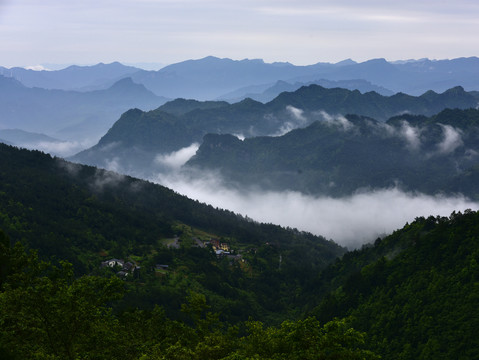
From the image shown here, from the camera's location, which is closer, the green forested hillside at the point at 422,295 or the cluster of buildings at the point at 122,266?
the green forested hillside at the point at 422,295

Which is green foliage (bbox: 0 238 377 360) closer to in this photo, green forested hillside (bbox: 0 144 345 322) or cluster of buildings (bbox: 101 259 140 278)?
green forested hillside (bbox: 0 144 345 322)

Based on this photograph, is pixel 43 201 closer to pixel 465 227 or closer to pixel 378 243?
pixel 378 243

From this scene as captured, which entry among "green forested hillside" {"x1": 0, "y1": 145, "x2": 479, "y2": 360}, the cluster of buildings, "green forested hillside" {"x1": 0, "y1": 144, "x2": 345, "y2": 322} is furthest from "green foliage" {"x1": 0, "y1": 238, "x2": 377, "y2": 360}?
the cluster of buildings

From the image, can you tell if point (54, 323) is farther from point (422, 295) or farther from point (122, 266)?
point (122, 266)

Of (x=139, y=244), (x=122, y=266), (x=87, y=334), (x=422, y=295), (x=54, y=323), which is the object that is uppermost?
(x=139, y=244)

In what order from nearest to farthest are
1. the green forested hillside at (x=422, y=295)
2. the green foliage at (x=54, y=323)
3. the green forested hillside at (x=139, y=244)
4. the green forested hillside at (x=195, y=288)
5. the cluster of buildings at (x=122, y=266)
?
1. the green foliage at (x=54, y=323)
2. the green forested hillside at (x=195, y=288)
3. the green forested hillside at (x=422, y=295)
4. the green forested hillside at (x=139, y=244)
5. the cluster of buildings at (x=122, y=266)

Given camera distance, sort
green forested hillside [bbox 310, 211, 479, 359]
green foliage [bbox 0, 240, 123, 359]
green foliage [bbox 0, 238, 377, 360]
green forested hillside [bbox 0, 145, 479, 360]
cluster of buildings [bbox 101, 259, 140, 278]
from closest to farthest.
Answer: green foliage [bbox 0, 240, 123, 359] < green foliage [bbox 0, 238, 377, 360] < green forested hillside [bbox 0, 145, 479, 360] < green forested hillside [bbox 310, 211, 479, 359] < cluster of buildings [bbox 101, 259, 140, 278]

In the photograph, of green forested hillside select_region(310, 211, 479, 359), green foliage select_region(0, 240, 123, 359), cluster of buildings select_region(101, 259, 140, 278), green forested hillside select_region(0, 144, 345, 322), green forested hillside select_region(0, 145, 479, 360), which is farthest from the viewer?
cluster of buildings select_region(101, 259, 140, 278)

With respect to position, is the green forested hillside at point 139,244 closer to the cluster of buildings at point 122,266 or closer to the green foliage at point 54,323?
the cluster of buildings at point 122,266

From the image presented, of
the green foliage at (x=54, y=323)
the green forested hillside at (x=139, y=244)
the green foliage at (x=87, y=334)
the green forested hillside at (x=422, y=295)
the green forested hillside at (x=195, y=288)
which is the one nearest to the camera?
the green foliage at (x=54, y=323)

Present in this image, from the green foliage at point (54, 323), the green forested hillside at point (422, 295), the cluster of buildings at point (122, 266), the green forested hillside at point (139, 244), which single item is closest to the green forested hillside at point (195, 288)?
the green foliage at point (54, 323)

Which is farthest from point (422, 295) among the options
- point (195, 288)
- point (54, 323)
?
point (54, 323)

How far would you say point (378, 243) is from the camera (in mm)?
139625

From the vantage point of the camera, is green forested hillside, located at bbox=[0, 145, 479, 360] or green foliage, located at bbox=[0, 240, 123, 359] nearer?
green foliage, located at bbox=[0, 240, 123, 359]
